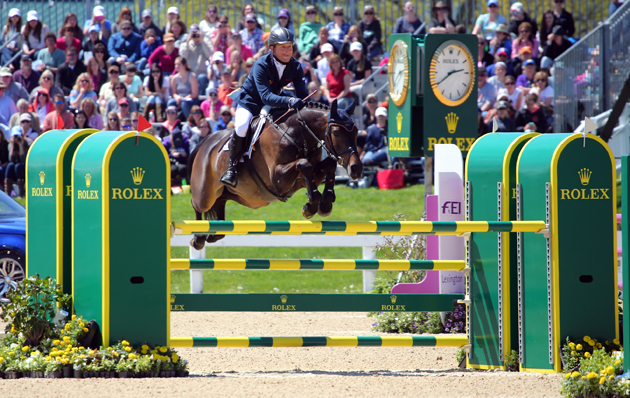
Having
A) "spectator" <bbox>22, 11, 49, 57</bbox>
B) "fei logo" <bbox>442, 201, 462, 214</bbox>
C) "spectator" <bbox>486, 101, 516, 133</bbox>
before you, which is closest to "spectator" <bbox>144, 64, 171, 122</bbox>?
"spectator" <bbox>22, 11, 49, 57</bbox>

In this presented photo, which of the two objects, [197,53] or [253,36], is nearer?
[197,53]

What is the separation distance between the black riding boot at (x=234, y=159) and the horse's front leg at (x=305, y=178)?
1.60 feet

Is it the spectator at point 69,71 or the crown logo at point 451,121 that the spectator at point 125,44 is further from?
the crown logo at point 451,121

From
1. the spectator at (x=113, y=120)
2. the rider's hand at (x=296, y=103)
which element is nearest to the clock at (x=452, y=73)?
the rider's hand at (x=296, y=103)

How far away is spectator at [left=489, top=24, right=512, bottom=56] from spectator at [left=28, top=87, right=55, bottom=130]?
8080 mm

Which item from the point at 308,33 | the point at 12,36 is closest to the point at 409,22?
the point at 308,33

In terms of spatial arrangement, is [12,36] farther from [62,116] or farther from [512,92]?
[512,92]

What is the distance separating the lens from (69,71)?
15.5 meters

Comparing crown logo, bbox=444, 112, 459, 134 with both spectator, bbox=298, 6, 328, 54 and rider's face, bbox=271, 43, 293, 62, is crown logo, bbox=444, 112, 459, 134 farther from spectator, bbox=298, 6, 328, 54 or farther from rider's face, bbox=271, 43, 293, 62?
spectator, bbox=298, 6, 328, 54

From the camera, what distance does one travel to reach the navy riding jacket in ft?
23.1

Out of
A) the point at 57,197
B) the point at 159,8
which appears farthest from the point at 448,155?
the point at 159,8

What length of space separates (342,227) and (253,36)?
11.2 metres

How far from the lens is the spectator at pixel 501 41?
15.3 metres

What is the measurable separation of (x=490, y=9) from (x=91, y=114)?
25.7 feet
